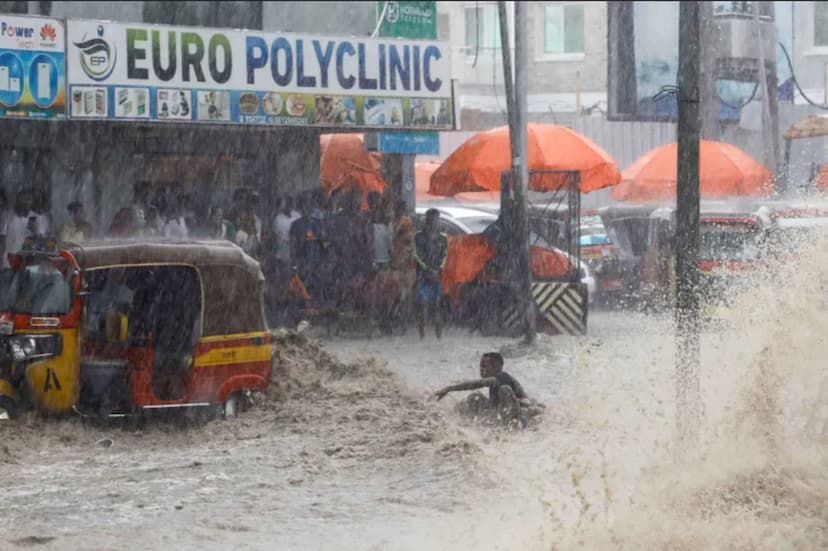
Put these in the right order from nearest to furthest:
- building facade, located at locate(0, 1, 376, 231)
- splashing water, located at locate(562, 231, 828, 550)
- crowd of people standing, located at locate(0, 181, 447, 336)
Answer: splashing water, located at locate(562, 231, 828, 550), crowd of people standing, located at locate(0, 181, 447, 336), building facade, located at locate(0, 1, 376, 231)

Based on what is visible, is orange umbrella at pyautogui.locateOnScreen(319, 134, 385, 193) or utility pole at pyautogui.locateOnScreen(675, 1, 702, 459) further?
orange umbrella at pyautogui.locateOnScreen(319, 134, 385, 193)

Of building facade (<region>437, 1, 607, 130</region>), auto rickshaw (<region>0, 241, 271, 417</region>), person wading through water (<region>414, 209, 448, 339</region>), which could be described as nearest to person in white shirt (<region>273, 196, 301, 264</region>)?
person wading through water (<region>414, 209, 448, 339</region>)

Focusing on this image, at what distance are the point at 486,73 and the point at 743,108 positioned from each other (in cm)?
1003

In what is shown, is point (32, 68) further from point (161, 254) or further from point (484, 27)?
point (484, 27)

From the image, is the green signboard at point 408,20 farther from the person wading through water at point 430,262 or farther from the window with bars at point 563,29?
the window with bars at point 563,29

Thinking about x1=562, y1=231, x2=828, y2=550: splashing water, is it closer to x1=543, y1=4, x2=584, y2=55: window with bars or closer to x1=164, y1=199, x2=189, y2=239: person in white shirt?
x1=164, y1=199, x2=189, y2=239: person in white shirt

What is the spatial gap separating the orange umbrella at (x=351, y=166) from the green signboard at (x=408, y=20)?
2341 mm

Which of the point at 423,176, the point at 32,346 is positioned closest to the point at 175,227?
the point at 32,346

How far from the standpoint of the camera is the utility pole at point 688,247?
9.13 metres

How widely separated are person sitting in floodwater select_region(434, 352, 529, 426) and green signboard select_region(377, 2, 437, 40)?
10.8m

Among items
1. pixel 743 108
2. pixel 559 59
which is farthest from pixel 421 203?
pixel 559 59

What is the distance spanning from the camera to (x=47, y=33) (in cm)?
1606

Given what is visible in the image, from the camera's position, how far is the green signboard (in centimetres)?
2180

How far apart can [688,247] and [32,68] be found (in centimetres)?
899
